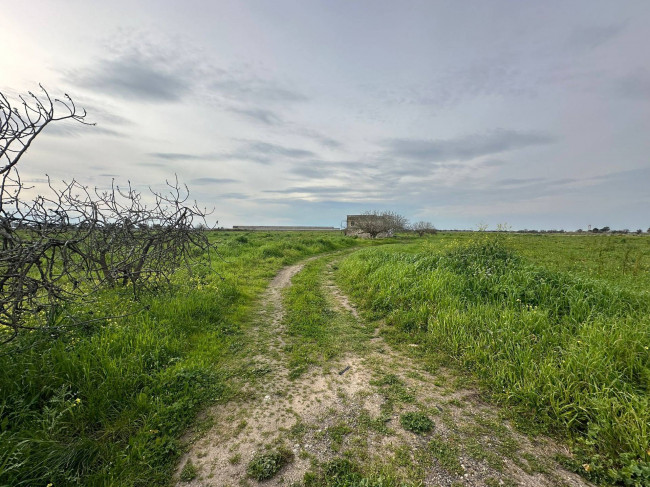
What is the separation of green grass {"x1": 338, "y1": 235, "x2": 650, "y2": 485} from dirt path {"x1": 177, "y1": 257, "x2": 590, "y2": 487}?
462mm

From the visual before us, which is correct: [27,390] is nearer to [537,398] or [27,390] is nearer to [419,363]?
[419,363]

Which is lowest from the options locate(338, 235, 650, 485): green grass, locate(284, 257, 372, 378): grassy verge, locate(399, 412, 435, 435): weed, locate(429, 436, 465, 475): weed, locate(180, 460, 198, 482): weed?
locate(180, 460, 198, 482): weed

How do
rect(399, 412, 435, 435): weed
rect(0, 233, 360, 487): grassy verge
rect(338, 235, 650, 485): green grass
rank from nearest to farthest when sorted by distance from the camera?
rect(0, 233, 360, 487): grassy verge < rect(338, 235, 650, 485): green grass < rect(399, 412, 435, 435): weed

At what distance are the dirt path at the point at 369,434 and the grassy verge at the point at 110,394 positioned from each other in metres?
0.51

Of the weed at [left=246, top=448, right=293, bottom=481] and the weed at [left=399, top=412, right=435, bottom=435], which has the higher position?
the weed at [left=399, top=412, right=435, bottom=435]

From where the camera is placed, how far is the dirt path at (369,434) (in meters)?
2.84

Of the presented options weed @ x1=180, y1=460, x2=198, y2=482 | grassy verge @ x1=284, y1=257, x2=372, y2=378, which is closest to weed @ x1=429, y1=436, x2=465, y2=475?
grassy verge @ x1=284, y1=257, x2=372, y2=378

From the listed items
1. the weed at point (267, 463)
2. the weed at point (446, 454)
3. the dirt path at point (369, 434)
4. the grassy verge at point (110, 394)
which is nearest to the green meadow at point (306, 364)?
the grassy verge at point (110, 394)

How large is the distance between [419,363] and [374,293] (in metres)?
3.65

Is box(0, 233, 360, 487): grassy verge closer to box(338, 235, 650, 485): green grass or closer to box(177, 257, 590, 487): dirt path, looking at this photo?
box(177, 257, 590, 487): dirt path

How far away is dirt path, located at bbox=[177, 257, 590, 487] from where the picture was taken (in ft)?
9.33

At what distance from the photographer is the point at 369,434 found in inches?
132

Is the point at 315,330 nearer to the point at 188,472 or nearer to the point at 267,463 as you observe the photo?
the point at 267,463

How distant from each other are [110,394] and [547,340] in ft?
23.0
